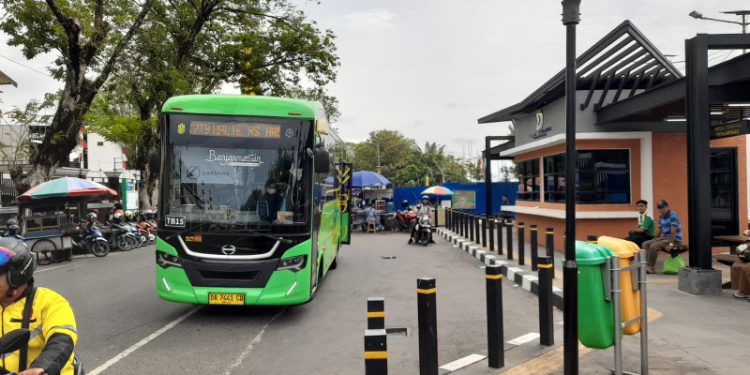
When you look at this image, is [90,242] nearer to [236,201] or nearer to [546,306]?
[236,201]

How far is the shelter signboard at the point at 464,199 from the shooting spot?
27.6 metres

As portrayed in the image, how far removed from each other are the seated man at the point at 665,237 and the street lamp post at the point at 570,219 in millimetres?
6538

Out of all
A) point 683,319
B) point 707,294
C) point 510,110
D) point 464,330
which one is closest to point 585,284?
point 464,330

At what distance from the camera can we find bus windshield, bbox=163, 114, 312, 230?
6949mm

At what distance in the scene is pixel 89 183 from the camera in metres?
15.9

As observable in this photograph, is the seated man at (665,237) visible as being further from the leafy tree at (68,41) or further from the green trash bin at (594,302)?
the leafy tree at (68,41)

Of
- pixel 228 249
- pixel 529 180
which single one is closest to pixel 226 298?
pixel 228 249

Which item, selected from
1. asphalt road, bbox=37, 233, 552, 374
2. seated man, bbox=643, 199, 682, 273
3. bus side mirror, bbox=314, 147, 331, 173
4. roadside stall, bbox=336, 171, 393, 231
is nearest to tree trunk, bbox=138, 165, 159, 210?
roadside stall, bbox=336, 171, 393, 231

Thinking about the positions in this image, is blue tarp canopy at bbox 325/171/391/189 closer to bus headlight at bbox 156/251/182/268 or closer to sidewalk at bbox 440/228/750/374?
sidewalk at bbox 440/228/750/374

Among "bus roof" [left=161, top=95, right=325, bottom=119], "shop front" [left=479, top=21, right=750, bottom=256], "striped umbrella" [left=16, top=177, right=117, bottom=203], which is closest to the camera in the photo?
"bus roof" [left=161, top=95, right=325, bottom=119]

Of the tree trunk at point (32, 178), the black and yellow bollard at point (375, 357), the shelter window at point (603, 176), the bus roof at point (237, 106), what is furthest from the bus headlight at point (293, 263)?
the tree trunk at point (32, 178)

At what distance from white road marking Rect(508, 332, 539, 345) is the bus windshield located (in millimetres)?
2963

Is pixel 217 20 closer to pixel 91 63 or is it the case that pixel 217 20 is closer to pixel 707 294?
pixel 91 63

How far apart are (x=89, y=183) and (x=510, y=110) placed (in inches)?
513
